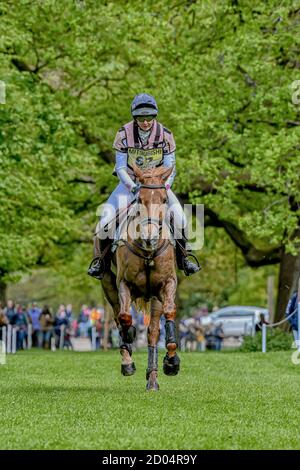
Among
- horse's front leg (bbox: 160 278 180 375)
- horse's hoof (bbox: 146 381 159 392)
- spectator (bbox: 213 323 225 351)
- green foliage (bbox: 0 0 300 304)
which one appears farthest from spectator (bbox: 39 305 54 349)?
horse's front leg (bbox: 160 278 180 375)

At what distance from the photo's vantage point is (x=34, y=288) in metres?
82.7

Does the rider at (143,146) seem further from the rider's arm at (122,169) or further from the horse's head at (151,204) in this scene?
the horse's head at (151,204)

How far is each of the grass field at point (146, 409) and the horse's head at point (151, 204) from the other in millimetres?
1959

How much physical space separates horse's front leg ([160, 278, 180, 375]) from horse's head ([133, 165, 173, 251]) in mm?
676

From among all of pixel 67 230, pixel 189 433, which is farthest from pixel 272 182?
pixel 189 433

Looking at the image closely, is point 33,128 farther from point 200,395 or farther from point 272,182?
point 200,395

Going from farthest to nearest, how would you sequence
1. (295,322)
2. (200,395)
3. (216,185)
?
(216,185) → (295,322) → (200,395)

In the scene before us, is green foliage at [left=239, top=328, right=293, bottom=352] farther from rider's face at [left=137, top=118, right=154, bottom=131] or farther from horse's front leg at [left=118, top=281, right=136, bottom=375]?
rider's face at [left=137, top=118, right=154, bottom=131]

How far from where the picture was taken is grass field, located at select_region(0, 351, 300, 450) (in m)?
9.66

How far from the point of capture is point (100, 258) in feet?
52.2

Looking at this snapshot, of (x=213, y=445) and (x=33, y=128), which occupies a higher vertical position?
(x=33, y=128)

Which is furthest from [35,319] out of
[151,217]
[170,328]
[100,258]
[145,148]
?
[151,217]

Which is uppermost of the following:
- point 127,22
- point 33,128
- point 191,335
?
point 127,22

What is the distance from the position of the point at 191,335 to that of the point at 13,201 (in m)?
14.6
